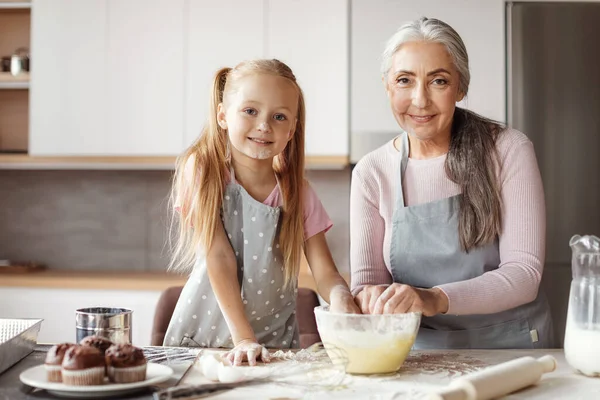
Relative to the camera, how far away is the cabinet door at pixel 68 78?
3.10 m

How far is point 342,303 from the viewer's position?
1.31m

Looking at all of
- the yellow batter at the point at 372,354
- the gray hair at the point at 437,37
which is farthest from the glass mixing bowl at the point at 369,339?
the gray hair at the point at 437,37

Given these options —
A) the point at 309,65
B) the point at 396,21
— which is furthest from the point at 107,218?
the point at 396,21

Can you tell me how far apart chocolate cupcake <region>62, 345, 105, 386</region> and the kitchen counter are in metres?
0.05

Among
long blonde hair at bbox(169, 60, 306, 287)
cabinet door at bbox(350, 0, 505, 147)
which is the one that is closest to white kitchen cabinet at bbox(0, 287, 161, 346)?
cabinet door at bbox(350, 0, 505, 147)

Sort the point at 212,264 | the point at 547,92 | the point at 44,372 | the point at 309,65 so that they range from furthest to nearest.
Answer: the point at 309,65, the point at 547,92, the point at 212,264, the point at 44,372

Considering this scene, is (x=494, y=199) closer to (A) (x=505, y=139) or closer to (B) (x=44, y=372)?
(A) (x=505, y=139)

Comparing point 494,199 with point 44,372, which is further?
point 494,199

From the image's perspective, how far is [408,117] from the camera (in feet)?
5.06

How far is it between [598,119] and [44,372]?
2.38 metres

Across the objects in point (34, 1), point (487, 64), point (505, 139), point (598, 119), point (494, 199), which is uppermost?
point (34, 1)

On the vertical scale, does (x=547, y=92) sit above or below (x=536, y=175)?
above

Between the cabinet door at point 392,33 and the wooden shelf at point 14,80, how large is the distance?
1.41 metres

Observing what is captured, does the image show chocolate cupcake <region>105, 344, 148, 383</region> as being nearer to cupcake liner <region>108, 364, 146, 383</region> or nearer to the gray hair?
cupcake liner <region>108, 364, 146, 383</region>
